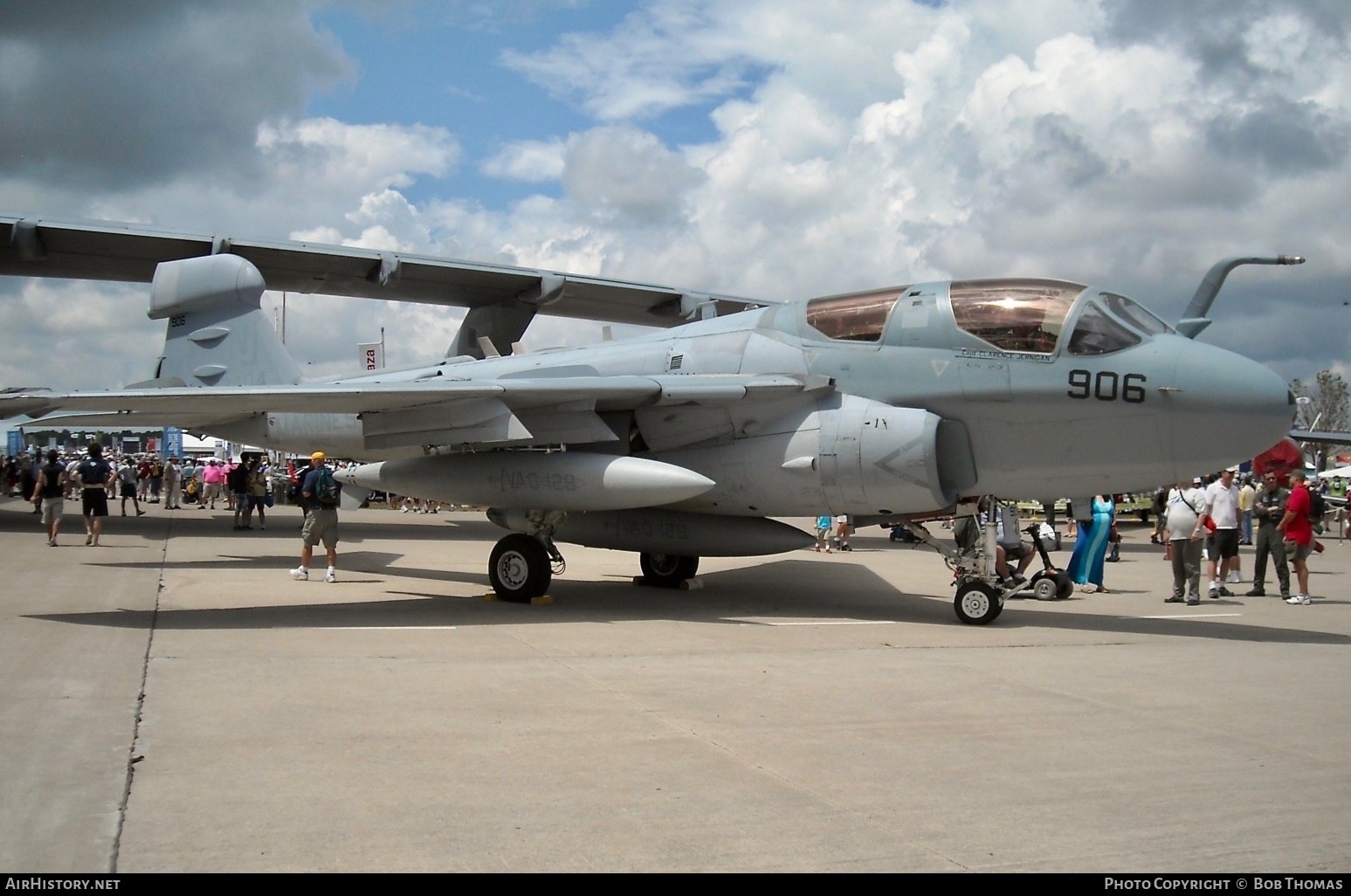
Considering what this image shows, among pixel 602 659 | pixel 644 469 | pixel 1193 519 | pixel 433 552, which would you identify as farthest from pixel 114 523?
pixel 1193 519

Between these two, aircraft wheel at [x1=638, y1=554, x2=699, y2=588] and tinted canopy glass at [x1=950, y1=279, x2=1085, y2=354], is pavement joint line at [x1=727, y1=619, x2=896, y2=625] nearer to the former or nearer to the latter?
aircraft wheel at [x1=638, y1=554, x2=699, y2=588]

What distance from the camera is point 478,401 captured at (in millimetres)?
10648

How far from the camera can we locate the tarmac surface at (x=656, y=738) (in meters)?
3.93

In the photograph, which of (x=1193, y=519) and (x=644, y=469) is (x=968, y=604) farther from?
(x=1193, y=519)

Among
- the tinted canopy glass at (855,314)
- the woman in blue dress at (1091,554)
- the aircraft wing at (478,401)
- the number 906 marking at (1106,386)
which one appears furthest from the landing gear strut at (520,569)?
the woman in blue dress at (1091,554)

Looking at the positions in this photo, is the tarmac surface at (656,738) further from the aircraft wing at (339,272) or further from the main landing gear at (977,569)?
the aircraft wing at (339,272)

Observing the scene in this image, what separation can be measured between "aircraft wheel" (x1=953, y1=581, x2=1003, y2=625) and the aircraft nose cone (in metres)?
2.15

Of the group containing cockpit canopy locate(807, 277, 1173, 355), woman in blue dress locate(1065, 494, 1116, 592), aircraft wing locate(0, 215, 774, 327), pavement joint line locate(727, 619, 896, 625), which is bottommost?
pavement joint line locate(727, 619, 896, 625)

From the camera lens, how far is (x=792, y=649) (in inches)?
337

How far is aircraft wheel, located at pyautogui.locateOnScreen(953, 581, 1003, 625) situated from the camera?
1018 centimetres

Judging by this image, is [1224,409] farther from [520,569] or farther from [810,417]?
[520,569]

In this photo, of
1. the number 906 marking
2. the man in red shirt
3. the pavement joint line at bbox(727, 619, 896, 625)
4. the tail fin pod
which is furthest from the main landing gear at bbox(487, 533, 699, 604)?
the man in red shirt

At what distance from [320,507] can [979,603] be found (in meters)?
7.67

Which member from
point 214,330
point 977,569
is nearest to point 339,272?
point 214,330
